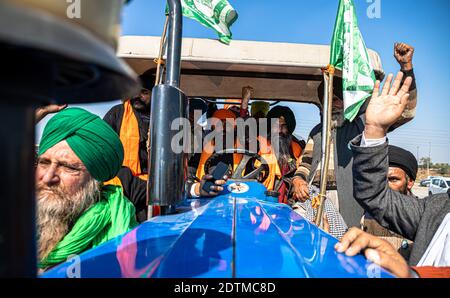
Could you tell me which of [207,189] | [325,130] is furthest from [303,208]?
[207,189]

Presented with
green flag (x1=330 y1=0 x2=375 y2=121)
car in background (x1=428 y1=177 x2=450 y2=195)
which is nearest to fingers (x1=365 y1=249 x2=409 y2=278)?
green flag (x1=330 y1=0 x2=375 y2=121)

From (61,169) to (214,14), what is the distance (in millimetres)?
1883

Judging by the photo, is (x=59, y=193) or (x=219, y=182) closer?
(x=59, y=193)

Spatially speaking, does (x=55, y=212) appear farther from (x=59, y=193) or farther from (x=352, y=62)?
(x=352, y=62)

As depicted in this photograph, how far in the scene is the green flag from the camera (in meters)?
2.47

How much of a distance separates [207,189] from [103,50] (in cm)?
176

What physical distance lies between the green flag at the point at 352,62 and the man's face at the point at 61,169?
189 cm

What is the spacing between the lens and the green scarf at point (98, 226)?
1299 mm

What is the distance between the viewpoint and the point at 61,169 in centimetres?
147

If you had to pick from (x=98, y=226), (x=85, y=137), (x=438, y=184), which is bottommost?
A: (x=438, y=184)

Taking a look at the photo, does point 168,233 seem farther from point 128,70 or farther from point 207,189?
point 207,189

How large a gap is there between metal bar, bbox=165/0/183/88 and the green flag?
161cm

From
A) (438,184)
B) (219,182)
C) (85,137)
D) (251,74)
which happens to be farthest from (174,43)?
(438,184)

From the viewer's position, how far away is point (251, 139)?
10.9 feet
